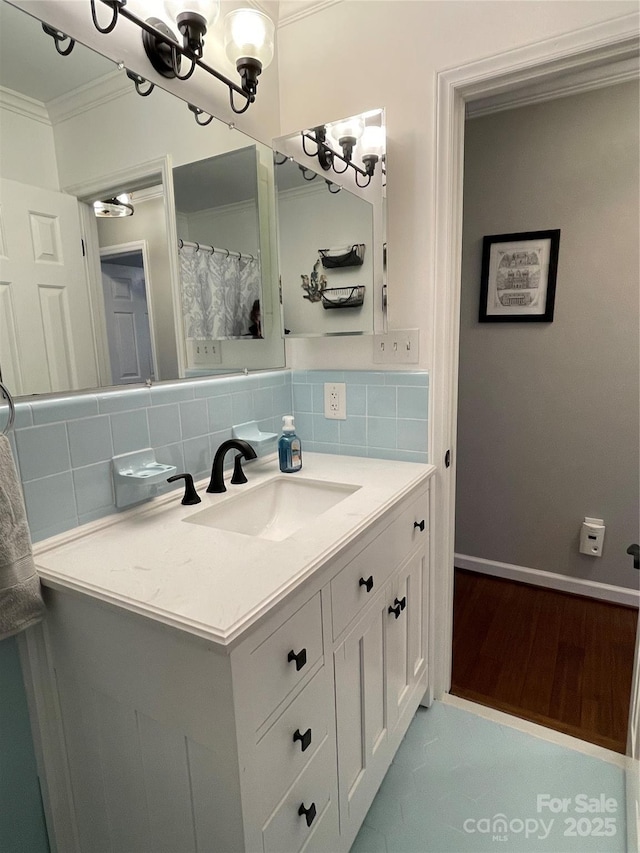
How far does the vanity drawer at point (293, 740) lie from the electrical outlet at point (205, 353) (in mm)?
888

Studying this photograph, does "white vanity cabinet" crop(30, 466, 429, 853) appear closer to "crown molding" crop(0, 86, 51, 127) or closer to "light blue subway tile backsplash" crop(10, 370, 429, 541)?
"light blue subway tile backsplash" crop(10, 370, 429, 541)

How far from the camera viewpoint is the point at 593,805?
4.49ft

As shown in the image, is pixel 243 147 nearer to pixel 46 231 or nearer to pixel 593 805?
pixel 46 231

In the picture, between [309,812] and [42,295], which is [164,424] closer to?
[42,295]

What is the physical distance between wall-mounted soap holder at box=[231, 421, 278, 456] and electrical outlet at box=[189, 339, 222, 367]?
0.71 ft

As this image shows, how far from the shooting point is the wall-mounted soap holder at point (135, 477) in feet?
3.64

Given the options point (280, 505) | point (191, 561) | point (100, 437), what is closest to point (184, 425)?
point (100, 437)

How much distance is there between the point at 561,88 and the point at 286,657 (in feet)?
8.29

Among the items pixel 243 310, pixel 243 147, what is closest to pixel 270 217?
pixel 243 147

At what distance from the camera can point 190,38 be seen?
1118mm

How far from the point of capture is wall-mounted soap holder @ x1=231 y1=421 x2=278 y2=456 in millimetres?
1501

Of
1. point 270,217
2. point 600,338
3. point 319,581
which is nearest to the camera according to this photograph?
point 319,581

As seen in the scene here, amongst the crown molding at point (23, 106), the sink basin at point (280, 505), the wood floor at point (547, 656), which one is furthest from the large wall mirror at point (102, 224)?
the wood floor at point (547, 656)

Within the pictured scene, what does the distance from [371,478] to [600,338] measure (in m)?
1.49
